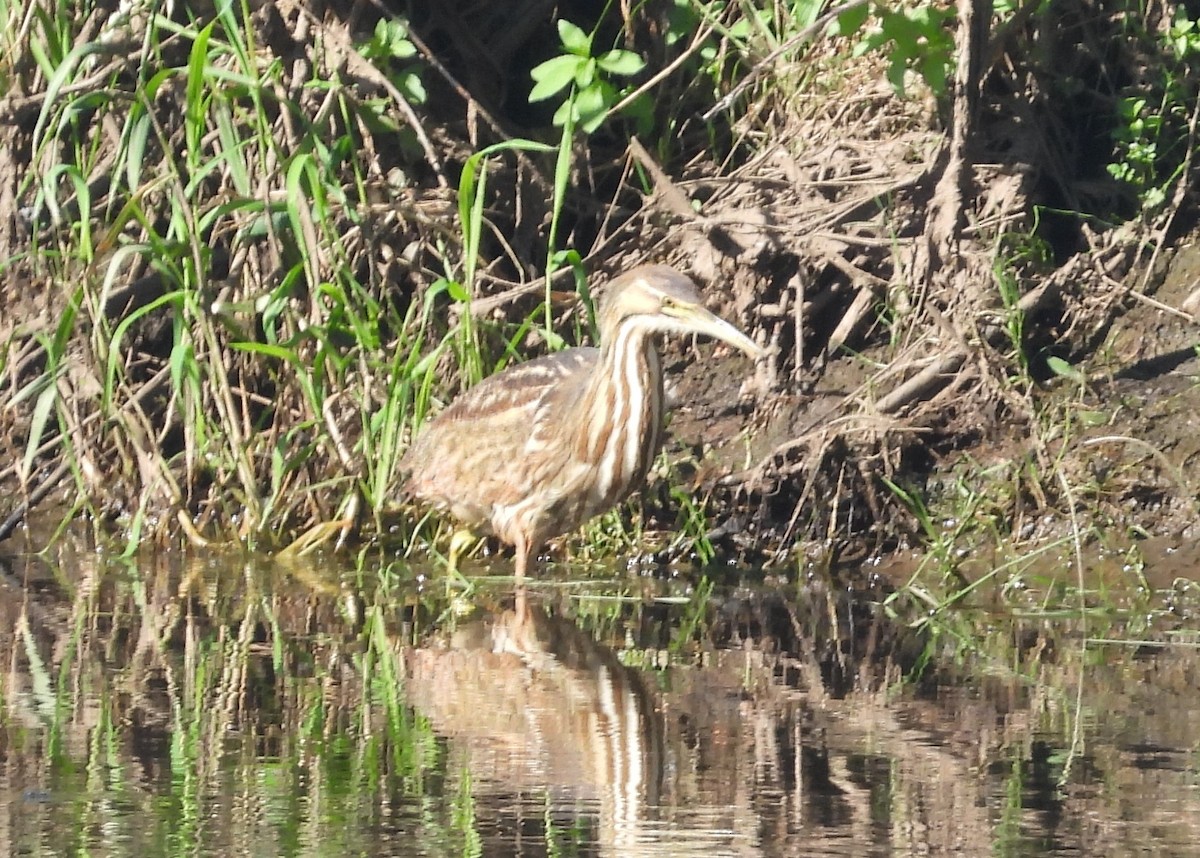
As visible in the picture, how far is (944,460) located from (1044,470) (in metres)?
0.39

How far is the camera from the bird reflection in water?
3391 mm

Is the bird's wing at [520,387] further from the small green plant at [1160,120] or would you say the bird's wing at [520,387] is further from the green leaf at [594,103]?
the small green plant at [1160,120]

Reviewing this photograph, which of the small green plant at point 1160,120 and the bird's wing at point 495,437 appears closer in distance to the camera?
the bird's wing at point 495,437

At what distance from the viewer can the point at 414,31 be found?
729 cm

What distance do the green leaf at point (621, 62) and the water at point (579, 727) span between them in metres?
1.87

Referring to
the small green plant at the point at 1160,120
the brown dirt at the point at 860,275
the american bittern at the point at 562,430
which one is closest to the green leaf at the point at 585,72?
the brown dirt at the point at 860,275

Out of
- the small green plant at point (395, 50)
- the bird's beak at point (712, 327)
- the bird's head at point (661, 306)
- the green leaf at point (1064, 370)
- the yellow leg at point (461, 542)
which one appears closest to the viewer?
the bird's beak at point (712, 327)

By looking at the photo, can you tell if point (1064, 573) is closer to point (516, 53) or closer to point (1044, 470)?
point (1044, 470)

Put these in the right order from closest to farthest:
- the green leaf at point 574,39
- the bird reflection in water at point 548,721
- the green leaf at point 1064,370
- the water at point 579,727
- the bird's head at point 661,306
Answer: the water at point 579,727
the bird reflection in water at point 548,721
the bird's head at point 661,306
the green leaf at point 1064,370
the green leaf at point 574,39

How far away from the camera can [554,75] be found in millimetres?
6824

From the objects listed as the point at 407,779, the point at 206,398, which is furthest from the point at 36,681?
the point at 206,398

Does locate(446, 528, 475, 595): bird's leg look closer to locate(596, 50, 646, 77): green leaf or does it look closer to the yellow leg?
the yellow leg

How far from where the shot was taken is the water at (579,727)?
321 centimetres

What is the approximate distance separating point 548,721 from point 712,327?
2.02m
